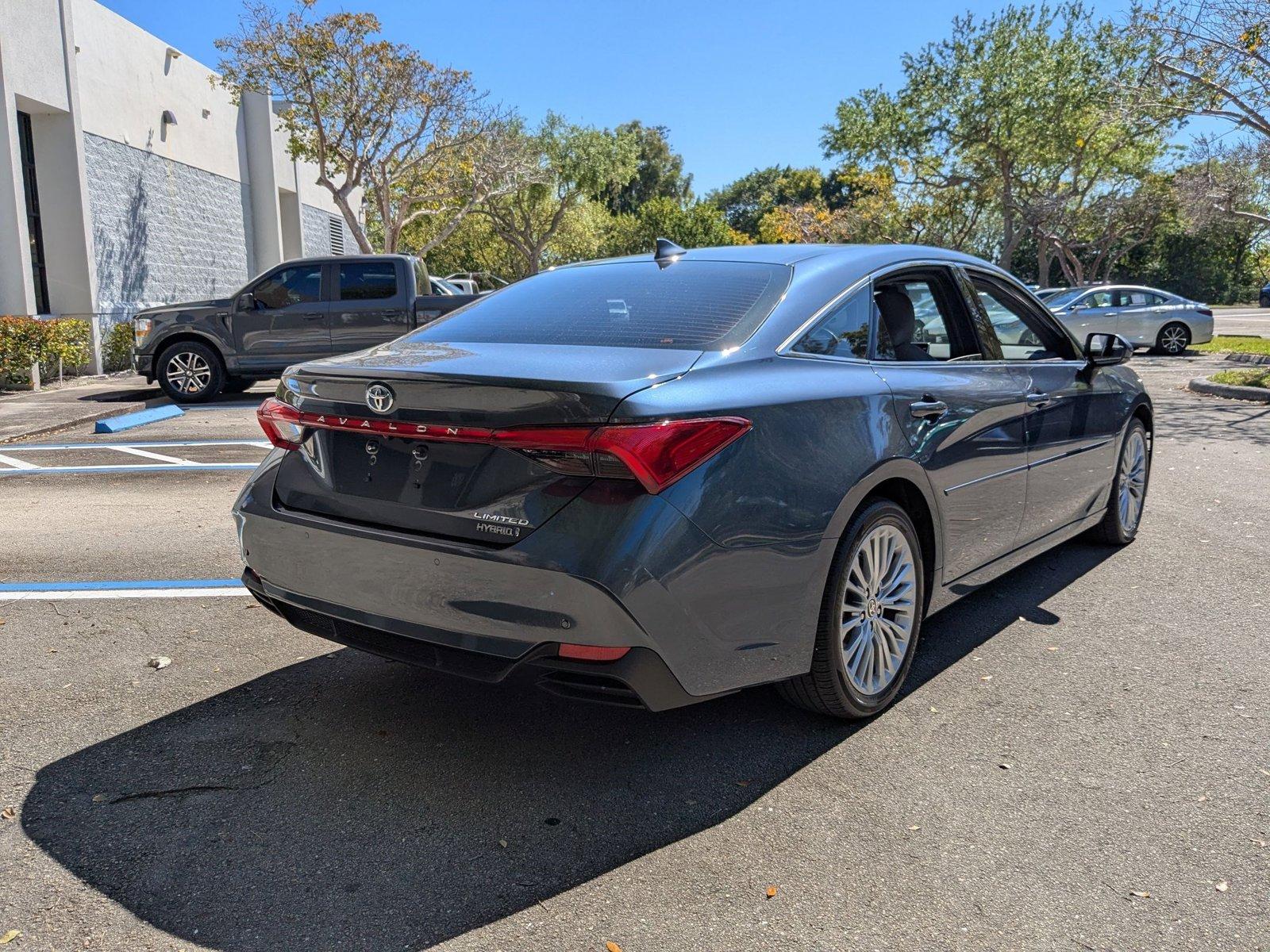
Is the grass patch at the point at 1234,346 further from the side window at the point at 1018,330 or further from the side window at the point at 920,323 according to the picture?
the side window at the point at 920,323

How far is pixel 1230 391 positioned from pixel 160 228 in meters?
18.9

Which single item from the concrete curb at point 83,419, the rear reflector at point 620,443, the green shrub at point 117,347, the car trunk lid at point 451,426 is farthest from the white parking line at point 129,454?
the green shrub at point 117,347

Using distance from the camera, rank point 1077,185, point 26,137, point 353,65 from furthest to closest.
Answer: point 1077,185 → point 353,65 → point 26,137

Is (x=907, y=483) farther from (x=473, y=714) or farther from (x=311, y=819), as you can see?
(x=311, y=819)

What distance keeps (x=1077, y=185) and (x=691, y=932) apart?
39544 millimetres

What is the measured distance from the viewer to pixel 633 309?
12.2 ft

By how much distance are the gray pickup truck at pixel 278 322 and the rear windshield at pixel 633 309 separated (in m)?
10.2

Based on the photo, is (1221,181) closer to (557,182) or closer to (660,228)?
(557,182)

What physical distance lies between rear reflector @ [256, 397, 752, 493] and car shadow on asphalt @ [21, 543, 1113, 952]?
1.05 m

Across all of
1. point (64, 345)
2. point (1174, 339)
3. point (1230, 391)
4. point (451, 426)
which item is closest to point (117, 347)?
point (64, 345)

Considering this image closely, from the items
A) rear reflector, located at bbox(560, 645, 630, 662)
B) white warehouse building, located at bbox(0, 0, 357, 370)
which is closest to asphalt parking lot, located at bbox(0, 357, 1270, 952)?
rear reflector, located at bbox(560, 645, 630, 662)

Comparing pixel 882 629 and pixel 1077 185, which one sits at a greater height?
pixel 1077 185

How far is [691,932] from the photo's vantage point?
2.53 meters

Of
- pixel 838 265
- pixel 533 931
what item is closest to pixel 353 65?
pixel 838 265
